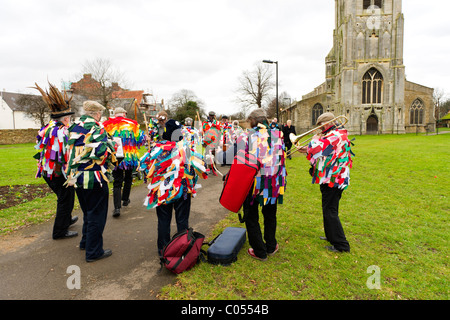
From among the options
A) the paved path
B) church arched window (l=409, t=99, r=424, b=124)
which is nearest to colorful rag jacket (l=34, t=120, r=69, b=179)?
the paved path

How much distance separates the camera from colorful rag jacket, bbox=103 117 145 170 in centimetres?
593

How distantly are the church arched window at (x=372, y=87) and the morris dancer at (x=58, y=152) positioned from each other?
41929mm

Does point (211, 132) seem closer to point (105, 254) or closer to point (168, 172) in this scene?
point (168, 172)

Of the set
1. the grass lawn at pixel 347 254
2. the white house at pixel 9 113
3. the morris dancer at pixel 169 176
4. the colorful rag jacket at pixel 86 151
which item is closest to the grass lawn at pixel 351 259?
the grass lawn at pixel 347 254

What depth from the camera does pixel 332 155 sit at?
392cm

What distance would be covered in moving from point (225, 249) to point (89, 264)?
2011 millimetres

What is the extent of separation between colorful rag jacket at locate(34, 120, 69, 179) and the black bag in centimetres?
292

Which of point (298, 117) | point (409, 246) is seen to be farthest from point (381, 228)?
point (298, 117)

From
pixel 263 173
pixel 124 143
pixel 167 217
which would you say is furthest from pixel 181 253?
pixel 124 143

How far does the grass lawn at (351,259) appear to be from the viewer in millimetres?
3014

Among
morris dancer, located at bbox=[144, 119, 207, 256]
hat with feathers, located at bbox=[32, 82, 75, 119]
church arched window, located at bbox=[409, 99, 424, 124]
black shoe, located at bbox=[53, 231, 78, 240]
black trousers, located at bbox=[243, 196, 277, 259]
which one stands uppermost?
church arched window, located at bbox=[409, 99, 424, 124]

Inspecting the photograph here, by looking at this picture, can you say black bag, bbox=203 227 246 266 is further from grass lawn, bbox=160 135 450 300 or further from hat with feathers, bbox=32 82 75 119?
hat with feathers, bbox=32 82 75 119

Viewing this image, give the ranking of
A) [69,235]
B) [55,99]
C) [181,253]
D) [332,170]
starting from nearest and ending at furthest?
1. [181,253]
2. [332,170]
3. [55,99]
4. [69,235]
